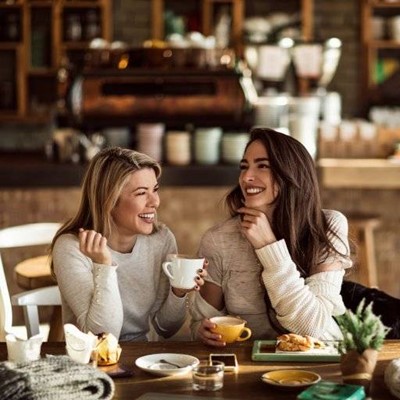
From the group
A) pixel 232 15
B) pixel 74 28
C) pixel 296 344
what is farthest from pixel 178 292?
pixel 74 28

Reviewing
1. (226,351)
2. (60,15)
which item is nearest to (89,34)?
(60,15)

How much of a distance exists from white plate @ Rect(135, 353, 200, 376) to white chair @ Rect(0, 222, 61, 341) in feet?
1.37

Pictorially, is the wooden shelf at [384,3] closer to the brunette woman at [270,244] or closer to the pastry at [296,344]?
the brunette woman at [270,244]

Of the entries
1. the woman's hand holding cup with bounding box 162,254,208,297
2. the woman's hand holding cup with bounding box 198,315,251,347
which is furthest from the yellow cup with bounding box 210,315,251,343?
the woman's hand holding cup with bounding box 162,254,208,297

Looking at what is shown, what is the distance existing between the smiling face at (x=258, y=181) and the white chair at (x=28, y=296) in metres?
0.87

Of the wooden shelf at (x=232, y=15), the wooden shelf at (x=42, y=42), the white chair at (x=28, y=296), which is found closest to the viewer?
the white chair at (x=28, y=296)

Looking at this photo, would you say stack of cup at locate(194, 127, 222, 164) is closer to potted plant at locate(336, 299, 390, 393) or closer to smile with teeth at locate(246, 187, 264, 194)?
smile with teeth at locate(246, 187, 264, 194)

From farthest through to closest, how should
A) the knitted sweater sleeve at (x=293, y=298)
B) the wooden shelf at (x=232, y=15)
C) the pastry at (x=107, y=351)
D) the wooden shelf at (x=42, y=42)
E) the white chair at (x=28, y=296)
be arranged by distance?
the wooden shelf at (x=42, y=42) < the wooden shelf at (x=232, y=15) < the white chair at (x=28, y=296) < the knitted sweater sleeve at (x=293, y=298) < the pastry at (x=107, y=351)

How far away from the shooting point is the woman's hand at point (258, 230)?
2992mm

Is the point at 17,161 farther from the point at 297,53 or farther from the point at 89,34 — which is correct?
the point at 89,34

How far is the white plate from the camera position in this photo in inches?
95.0

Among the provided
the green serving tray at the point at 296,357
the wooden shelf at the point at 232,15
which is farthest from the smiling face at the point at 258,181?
the wooden shelf at the point at 232,15

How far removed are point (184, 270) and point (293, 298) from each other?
366 mm

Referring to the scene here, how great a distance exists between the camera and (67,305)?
123 inches
